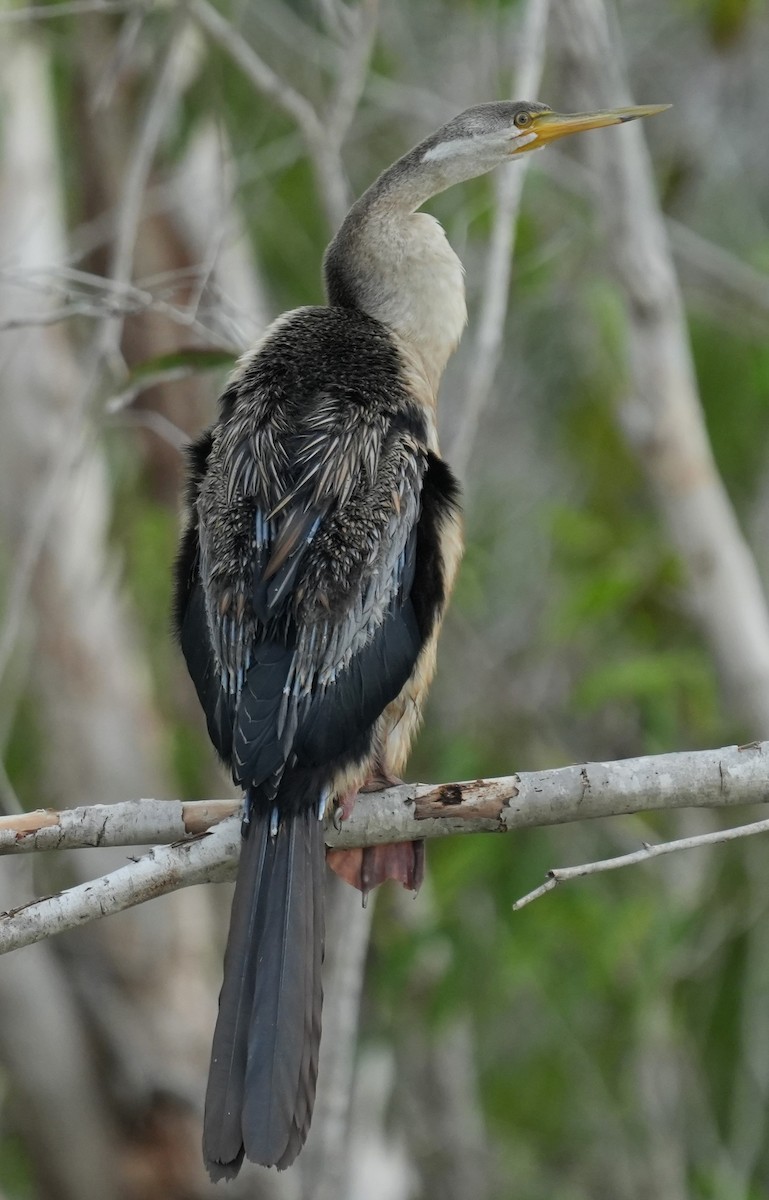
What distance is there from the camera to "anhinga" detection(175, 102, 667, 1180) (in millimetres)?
2377

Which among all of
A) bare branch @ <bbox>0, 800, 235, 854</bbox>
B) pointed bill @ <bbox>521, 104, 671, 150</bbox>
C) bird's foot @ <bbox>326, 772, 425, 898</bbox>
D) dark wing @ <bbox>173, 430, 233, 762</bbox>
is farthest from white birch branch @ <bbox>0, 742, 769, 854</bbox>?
pointed bill @ <bbox>521, 104, 671, 150</bbox>

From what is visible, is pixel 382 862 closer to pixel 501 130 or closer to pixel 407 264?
pixel 407 264

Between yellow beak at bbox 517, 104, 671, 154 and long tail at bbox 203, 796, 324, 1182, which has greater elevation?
yellow beak at bbox 517, 104, 671, 154

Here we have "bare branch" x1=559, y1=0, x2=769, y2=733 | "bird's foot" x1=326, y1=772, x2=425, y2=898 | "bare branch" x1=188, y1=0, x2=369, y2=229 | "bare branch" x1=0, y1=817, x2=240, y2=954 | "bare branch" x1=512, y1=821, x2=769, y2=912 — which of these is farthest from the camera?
"bare branch" x1=559, y1=0, x2=769, y2=733

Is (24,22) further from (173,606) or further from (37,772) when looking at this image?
(173,606)

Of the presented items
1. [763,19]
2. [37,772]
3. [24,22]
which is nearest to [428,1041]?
[37,772]

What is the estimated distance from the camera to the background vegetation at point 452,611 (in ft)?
15.8

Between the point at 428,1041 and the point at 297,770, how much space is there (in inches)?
137

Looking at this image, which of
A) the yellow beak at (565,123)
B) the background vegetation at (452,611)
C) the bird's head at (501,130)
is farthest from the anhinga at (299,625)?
the background vegetation at (452,611)

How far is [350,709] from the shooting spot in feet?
8.72

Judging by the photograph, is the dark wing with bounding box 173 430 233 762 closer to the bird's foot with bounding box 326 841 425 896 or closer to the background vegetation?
the bird's foot with bounding box 326 841 425 896

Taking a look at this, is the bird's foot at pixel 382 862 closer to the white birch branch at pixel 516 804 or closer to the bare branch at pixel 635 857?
the white birch branch at pixel 516 804

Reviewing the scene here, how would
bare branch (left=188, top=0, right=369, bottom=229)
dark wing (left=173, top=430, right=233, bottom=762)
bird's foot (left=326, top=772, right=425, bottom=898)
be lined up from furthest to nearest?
bare branch (left=188, top=0, right=369, bottom=229), bird's foot (left=326, top=772, right=425, bottom=898), dark wing (left=173, top=430, right=233, bottom=762)

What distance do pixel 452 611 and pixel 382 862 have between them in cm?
274
